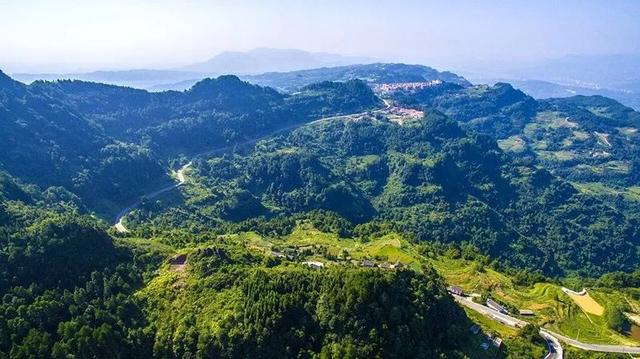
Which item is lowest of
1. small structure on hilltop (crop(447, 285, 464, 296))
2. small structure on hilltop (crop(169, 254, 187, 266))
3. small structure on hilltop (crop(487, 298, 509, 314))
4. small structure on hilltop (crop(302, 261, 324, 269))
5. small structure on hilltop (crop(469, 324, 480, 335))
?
small structure on hilltop (crop(447, 285, 464, 296))

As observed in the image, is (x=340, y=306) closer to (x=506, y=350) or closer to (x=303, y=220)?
(x=506, y=350)

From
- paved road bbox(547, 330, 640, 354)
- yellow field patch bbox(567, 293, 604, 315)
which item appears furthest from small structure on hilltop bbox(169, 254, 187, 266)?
yellow field patch bbox(567, 293, 604, 315)

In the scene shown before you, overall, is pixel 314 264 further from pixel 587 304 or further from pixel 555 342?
pixel 587 304

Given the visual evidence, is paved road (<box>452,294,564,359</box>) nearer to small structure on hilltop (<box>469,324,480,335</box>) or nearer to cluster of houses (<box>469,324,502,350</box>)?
cluster of houses (<box>469,324,502,350</box>)

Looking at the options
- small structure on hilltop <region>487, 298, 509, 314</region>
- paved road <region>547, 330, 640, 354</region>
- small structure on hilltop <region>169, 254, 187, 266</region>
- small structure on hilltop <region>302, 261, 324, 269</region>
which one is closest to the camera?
paved road <region>547, 330, 640, 354</region>

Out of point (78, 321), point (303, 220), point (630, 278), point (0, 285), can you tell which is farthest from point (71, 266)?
point (630, 278)

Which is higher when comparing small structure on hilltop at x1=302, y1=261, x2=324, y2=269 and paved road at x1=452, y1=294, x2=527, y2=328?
small structure on hilltop at x1=302, y1=261, x2=324, y2=269

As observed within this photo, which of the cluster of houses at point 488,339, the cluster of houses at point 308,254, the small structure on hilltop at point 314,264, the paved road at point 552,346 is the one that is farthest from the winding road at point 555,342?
the small structure on hilltop at point 314,264

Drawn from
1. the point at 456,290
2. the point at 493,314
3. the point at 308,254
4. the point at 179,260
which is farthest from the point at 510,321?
the point at 179,260

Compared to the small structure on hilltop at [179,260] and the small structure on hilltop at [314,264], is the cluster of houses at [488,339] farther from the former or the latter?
the small structure on hilltop at [179,260]
